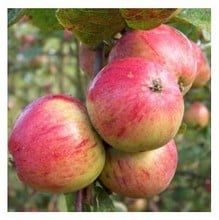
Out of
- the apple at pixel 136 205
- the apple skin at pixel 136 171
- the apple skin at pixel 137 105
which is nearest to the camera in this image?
the apple skin at pixel 137 105

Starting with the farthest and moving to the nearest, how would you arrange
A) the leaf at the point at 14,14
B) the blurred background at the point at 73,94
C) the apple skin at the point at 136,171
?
the blurred background at the point at 73,94
the leaf at the point at 14,14
the apple skin at the point at 136,171

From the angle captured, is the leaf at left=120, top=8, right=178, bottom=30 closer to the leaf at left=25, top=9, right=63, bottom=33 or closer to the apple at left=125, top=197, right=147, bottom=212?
the leaf at left=25, top=9, right=63, bottom=33

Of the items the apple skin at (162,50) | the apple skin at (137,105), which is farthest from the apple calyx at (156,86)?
the apple skin at (162,50)

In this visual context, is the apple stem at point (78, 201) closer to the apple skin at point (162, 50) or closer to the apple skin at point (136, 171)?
the apple skin at point (136, 171)

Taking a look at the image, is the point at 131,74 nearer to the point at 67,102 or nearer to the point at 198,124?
the point at 67,102

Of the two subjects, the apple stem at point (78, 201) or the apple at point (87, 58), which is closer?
the apple stem at point (78, 201)
